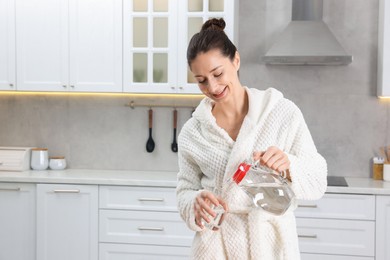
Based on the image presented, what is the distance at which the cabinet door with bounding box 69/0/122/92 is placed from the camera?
3984mm

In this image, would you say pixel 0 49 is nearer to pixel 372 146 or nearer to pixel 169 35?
pixel 169 35

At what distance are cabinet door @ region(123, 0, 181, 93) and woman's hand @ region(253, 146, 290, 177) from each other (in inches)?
97.8

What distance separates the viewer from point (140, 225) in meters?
3.82

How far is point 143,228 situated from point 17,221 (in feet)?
2.75

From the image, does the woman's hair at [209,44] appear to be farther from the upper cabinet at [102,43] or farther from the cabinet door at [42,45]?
the cabinet door at [42,45]

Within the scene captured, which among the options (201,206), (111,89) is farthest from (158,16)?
(201,206)

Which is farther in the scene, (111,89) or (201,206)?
(111,89)

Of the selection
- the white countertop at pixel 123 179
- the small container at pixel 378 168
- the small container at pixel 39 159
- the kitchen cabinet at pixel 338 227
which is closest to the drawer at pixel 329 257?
the kitchen cabinet at pixel 338 227

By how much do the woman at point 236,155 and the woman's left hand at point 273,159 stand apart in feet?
0.43

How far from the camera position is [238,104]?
6.07 ft

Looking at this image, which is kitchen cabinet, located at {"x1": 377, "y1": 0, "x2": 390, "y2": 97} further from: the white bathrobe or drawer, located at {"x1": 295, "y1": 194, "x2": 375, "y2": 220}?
the white bathrobe

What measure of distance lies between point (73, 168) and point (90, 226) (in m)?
0.69

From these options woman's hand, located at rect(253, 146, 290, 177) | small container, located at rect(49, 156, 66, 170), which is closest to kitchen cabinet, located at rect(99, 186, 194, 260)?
small container, located at rect(49, 156, 66, 170)

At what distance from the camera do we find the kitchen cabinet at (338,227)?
3.59 m
